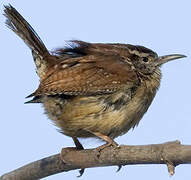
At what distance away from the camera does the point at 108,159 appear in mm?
3928

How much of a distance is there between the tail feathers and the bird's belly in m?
0.62

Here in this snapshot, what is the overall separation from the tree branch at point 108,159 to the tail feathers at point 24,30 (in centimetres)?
109

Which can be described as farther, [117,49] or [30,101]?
[117,49]

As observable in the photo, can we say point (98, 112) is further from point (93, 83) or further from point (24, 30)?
point (24, 30)

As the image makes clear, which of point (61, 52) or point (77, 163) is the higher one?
point (61, 52)

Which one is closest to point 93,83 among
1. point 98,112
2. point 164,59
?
point 98,112

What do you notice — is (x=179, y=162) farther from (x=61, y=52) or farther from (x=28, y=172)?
(x=61, y=52)

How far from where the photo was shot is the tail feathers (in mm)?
5098

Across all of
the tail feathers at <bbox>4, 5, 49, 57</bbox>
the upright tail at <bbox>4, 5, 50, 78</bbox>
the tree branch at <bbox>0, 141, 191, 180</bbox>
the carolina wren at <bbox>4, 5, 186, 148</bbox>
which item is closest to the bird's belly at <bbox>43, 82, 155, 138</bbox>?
the carolina wren at <bbox>4, 5, 186, 148</bbox>

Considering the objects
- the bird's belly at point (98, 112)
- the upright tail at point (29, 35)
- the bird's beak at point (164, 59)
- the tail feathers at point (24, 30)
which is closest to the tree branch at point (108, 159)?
the bird's belly at point (98, 112)

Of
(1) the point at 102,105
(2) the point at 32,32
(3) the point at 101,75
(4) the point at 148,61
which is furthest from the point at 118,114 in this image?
(2) the point at 32,32

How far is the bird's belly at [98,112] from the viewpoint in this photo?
4.61 m

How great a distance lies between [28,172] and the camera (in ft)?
13.7

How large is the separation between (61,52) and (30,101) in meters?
0.71
